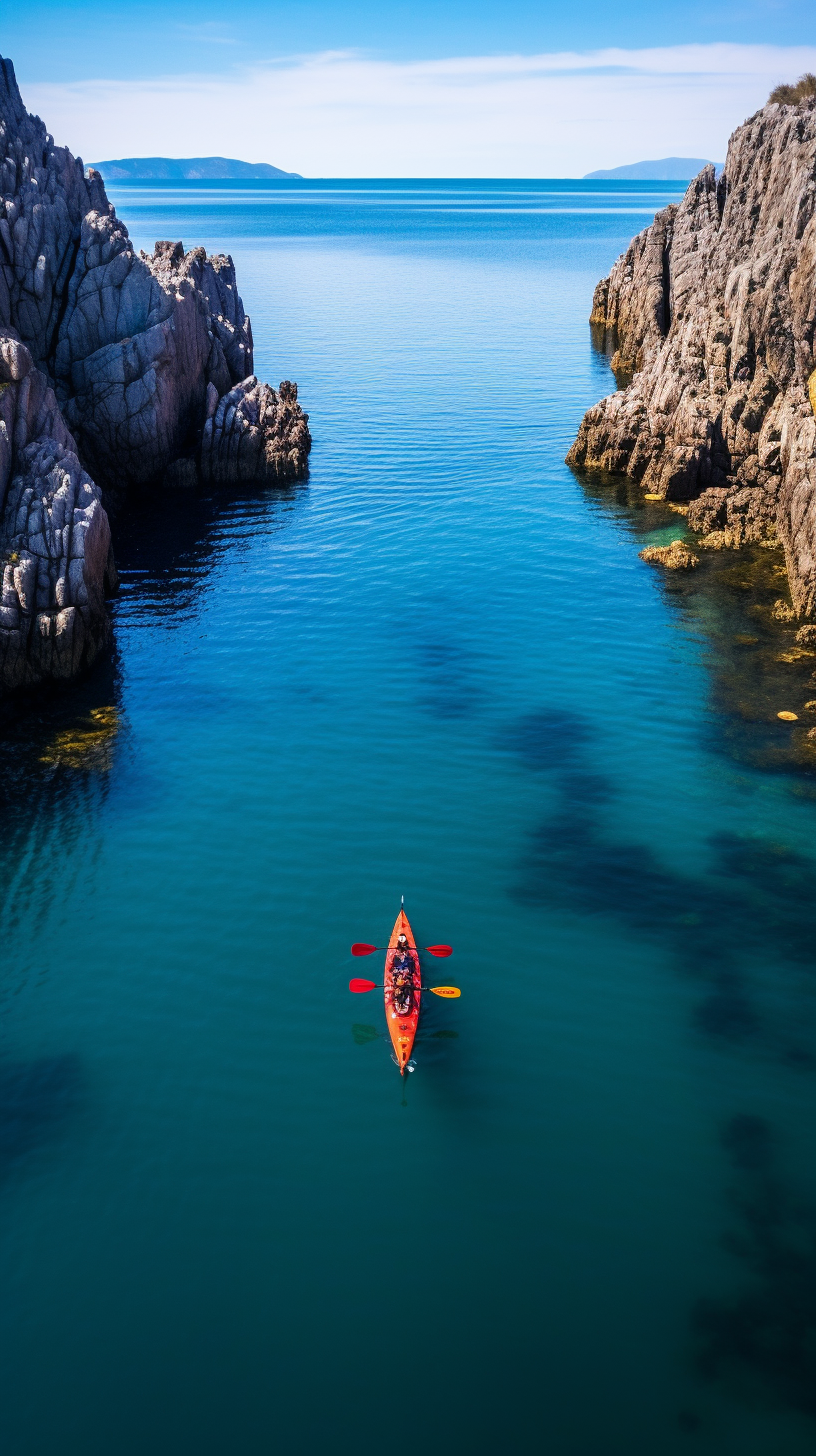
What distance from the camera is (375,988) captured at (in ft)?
80.3

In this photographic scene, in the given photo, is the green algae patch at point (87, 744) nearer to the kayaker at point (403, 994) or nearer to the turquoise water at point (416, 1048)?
the turquoise water at point (416, 1048)

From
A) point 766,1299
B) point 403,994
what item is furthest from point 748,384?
point 766,1299

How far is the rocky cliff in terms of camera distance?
127 ft

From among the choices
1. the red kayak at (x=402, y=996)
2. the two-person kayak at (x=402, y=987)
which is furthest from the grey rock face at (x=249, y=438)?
the red kayak at (x=402, y=996)

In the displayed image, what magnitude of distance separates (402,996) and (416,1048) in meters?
1.32

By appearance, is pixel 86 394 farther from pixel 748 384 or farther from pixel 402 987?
pixel 402 987

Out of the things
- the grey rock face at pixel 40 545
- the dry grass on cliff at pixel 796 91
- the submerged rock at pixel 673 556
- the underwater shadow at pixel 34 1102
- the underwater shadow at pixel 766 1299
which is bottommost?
the underwater shadow at pixel 766 1299

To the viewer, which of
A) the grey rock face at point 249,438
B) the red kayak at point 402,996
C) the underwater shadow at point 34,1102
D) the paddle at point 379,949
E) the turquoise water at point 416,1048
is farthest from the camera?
the grey rock face at point 249,438

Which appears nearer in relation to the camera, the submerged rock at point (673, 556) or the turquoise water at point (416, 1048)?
the turquoise water at point (416, 1048)

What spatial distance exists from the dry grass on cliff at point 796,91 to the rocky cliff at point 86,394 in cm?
4880

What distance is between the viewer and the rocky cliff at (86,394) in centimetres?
3875

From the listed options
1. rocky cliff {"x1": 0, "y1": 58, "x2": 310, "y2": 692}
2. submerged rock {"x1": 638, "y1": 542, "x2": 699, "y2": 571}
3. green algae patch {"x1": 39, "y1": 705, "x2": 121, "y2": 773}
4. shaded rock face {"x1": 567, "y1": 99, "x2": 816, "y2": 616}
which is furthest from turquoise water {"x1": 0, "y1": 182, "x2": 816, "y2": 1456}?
shaded rock face {"x1": 567, "y1": 99, "x2": 816, "y2": 616}

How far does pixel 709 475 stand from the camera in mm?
58719

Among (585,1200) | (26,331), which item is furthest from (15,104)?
(585,1200)
